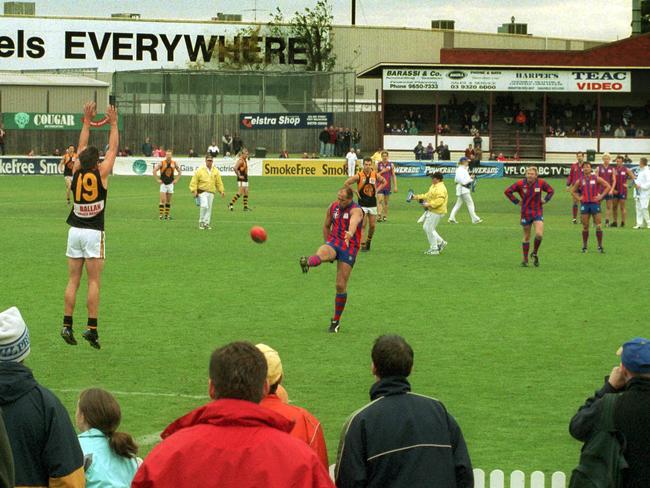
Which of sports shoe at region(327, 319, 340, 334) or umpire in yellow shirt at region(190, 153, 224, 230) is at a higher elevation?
umpire in yellow shirt at region(190, 153, 224, 230)

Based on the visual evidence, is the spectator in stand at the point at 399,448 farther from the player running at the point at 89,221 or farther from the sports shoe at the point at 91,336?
the sports shoe at the point at 91,336

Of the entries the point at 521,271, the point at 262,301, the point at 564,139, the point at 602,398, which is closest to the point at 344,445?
the point at 602,398

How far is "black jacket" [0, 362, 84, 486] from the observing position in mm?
5535

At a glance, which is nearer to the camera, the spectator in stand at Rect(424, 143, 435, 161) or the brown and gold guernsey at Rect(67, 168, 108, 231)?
the brown and gold guernsey at Rect(67, 168, 108, 231)

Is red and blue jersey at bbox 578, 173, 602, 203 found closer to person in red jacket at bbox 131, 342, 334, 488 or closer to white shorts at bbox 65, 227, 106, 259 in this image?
white shorts at bbox 65, 227, 106, 259

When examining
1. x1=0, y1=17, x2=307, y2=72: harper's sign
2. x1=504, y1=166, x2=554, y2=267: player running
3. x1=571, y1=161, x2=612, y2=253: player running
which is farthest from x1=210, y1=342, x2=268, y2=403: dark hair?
x1=0, y1=17, x2=307, y2=72: harper's sign

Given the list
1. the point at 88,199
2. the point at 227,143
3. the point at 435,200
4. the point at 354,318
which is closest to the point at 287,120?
the point at 227,143

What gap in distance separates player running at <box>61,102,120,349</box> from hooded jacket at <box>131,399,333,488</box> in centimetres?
954

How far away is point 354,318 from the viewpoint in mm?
17375

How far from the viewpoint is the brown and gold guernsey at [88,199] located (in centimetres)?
1398

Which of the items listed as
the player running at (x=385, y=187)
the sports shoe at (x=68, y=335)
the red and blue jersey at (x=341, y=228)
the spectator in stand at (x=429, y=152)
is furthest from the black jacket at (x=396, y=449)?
the spectator in stand at (x=429, y=152)

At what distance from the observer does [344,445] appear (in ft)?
19.5

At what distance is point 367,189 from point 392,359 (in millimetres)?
22192

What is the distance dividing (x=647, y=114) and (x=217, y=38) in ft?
126
